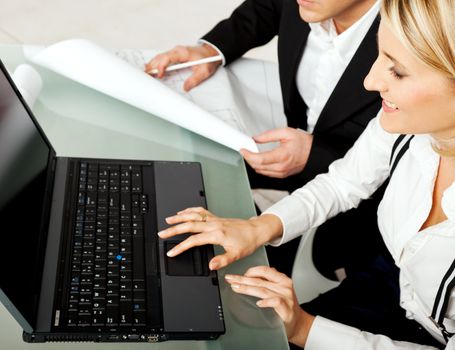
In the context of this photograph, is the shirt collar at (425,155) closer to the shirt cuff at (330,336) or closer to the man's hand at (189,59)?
the shirt cuff at (330,336)

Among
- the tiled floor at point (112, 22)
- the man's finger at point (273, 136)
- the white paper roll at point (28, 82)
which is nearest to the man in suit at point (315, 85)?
the man's finger at point (273, 136)

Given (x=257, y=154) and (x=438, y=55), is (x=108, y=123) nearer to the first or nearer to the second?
(x=257, y=154)

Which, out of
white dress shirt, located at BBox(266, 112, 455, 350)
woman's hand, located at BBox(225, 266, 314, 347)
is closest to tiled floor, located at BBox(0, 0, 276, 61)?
white dress shirt, located at BBox(266, 112, 455, 350)

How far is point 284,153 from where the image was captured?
4.88 ft

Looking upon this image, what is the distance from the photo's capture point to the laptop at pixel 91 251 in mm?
948

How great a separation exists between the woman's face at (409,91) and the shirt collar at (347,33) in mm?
445

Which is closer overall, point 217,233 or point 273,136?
point 217,233

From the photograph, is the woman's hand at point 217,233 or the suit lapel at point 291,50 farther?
the suit lapel at point 291,50

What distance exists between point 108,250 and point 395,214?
1.87 ft

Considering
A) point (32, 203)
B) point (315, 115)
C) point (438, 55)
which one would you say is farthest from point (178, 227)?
point (315, 115)

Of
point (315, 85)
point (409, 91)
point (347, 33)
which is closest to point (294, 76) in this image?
point (315, 85)

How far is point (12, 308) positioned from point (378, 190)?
0.91 metres

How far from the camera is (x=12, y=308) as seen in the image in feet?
2.87

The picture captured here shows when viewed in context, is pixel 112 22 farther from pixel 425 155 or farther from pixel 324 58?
pixel 425 155
